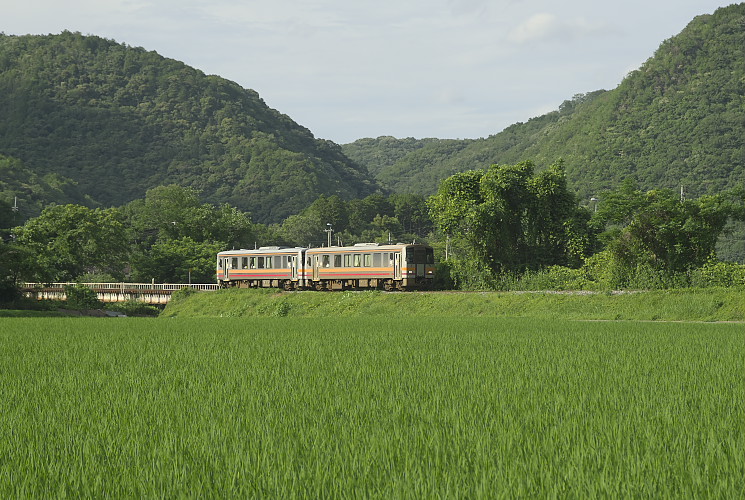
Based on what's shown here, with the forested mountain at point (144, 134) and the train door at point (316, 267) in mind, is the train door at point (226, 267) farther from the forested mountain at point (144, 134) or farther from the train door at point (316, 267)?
the forested mountain at point (144, 134)

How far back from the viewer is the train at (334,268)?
4138 centimetres

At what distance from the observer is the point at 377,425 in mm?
6809

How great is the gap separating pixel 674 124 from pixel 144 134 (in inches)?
4099

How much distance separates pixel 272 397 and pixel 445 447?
3110 mm

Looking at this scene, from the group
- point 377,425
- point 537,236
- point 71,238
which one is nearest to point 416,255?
point 537,236

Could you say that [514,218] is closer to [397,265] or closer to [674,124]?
[397,265]

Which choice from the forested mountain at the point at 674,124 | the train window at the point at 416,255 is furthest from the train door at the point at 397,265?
the forested mountain at the point at 674,124

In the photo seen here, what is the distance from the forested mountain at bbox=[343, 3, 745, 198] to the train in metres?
41.2

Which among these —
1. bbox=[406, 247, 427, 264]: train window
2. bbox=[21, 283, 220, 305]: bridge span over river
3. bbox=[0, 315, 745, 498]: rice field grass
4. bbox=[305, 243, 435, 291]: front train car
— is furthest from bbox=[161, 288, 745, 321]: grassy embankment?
bbox=[0, 315, 745, 498]: rice field grass

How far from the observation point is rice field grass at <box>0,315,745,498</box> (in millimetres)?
4914

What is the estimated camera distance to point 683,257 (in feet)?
109

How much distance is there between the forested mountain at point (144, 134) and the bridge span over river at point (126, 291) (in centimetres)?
5771

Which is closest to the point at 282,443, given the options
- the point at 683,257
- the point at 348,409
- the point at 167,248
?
the point at 348,409

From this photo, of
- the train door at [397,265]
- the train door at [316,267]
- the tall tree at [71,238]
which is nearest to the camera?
the train door at [397,265]
